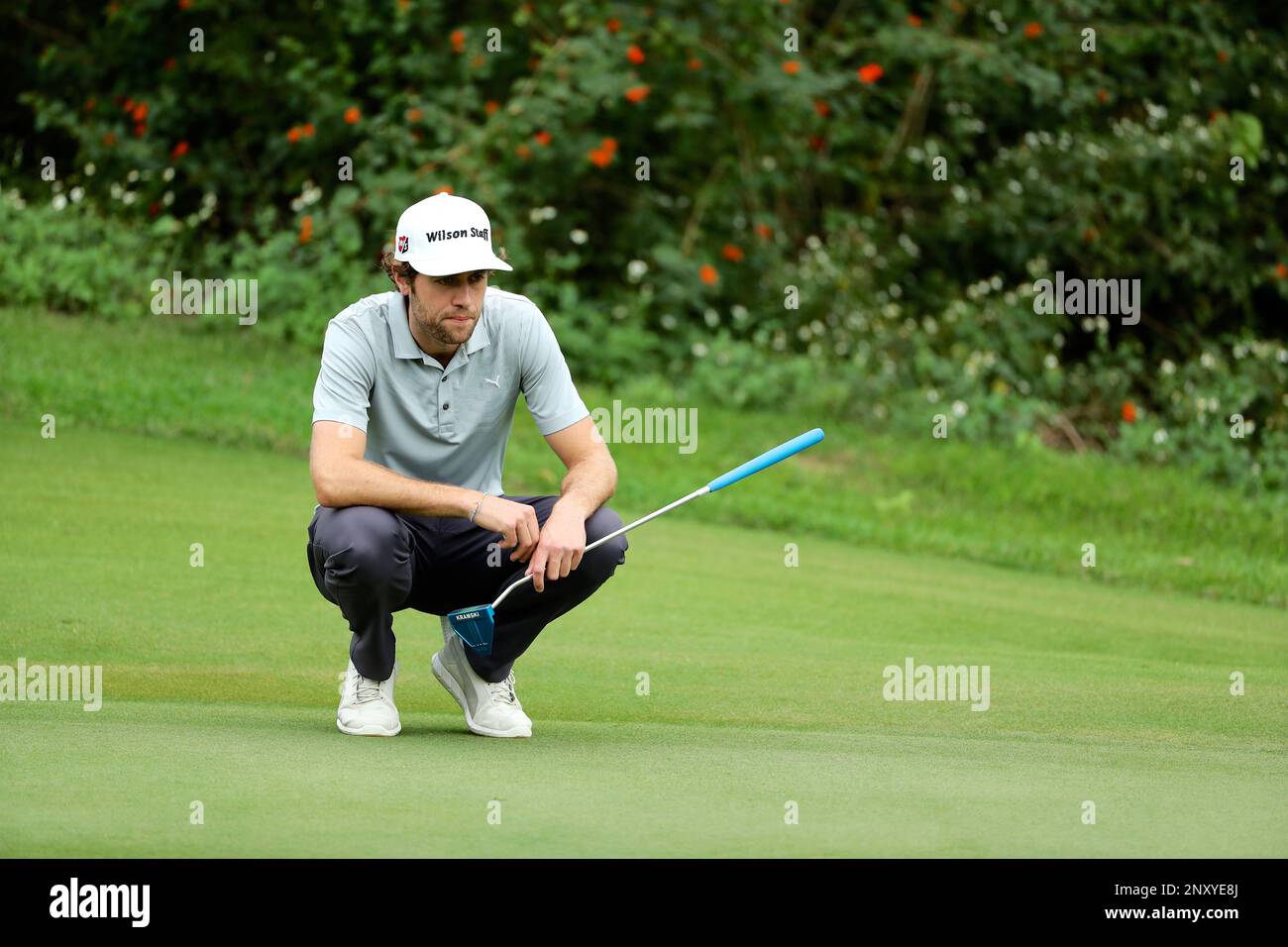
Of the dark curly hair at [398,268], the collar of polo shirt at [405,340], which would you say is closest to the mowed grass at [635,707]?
the collar of polo shirt at [405,340]

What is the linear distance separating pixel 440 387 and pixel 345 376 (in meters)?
0.27

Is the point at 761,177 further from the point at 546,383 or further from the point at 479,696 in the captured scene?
the point at 479,696

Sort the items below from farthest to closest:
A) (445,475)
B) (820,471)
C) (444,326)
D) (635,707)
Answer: (820,471), (635,707), (445,475), (444,326)

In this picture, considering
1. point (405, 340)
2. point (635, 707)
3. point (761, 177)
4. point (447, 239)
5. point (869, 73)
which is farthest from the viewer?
point (761, 177)

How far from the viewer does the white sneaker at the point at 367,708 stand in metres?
4.68

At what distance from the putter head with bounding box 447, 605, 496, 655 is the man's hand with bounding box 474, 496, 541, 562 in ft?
0.86

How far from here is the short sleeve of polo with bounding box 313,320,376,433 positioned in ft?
15.8

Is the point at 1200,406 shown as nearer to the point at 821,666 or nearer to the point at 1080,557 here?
the point at 1080,557

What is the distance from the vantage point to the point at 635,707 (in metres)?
5.44

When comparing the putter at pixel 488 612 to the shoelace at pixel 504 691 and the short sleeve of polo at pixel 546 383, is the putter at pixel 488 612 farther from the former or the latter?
the short sleeve of polo at pixel 546 383

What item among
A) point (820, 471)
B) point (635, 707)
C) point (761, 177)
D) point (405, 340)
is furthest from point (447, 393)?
point (761, 177)

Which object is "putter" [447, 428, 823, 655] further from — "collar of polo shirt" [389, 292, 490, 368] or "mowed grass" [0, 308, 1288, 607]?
"mowed grass" [0, 308, 1288, 607]

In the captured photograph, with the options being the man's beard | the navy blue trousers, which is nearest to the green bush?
the navy blue trousers

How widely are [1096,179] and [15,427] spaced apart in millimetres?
8325
